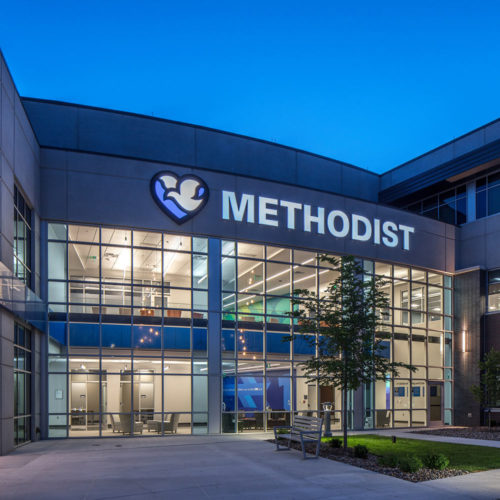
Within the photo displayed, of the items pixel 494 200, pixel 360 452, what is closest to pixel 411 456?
pixel 360 452

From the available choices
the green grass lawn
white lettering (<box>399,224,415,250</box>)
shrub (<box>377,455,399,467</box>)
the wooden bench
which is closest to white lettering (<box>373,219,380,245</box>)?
white lettering (<box>399,224,415,250</box>)

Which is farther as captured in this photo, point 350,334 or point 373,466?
point 350,334

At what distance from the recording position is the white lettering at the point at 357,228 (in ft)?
81.0

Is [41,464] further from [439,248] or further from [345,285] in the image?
[439,248]

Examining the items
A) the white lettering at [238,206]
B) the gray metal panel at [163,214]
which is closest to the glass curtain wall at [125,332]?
the gray metal panel at [163,214]

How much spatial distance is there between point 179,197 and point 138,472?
37.5 ft

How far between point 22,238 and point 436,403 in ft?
65.9

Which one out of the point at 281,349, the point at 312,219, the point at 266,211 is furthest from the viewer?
the point at 312,219

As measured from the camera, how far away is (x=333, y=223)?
79.4ft

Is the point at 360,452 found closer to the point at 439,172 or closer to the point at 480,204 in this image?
the point at 480,204

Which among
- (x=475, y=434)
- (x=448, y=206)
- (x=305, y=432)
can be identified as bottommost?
(x=475, y=434)

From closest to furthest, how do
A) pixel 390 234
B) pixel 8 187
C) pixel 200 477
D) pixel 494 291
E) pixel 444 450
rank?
pixel 200 477 → pixel 8 187 → pixel 444 450 → pixel 390 234 → pixel 494 291

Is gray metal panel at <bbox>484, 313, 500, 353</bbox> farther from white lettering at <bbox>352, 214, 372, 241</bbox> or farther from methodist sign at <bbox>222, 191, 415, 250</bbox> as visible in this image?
white lettering at <bbox>352, 214, 372, 241</bbox>

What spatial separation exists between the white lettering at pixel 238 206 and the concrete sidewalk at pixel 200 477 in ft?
31.0
